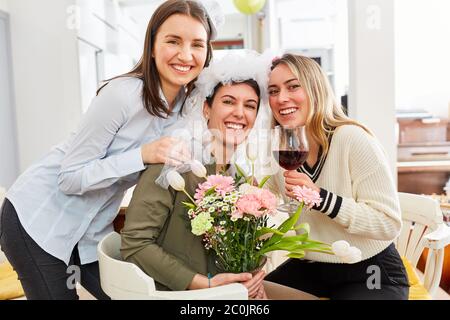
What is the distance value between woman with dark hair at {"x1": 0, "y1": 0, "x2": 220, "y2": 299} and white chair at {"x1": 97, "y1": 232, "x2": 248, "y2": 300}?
0.99 ft

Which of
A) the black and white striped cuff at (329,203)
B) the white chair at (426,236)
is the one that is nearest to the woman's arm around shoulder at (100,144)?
the black and white striped cuff at (329,203)

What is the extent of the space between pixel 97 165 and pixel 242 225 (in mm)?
507

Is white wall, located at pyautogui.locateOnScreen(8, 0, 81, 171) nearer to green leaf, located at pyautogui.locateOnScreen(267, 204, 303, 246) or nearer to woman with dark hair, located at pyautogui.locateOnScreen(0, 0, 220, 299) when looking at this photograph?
woman with dark hair, located at pyautogui.locateOnScreen(0, 0, 220, 299)

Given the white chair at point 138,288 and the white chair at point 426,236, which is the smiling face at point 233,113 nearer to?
the white chair at point 138,288

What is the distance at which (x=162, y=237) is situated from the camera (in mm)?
1122

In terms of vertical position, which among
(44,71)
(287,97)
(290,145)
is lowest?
(290,145)

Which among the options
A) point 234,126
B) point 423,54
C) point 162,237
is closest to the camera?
point 162,237

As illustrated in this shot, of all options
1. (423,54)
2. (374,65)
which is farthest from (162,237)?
(423,54)

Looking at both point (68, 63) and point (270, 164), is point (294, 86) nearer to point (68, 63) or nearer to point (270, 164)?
point (270, 164)

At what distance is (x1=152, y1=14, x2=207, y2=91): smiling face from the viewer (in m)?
1.23

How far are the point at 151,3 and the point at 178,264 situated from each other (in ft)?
18.3

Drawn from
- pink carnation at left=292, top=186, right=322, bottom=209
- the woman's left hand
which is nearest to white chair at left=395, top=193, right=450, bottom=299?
the woman's left hand

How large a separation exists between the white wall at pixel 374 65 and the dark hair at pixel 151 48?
169 cm

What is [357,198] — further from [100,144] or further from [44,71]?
[44,71]
